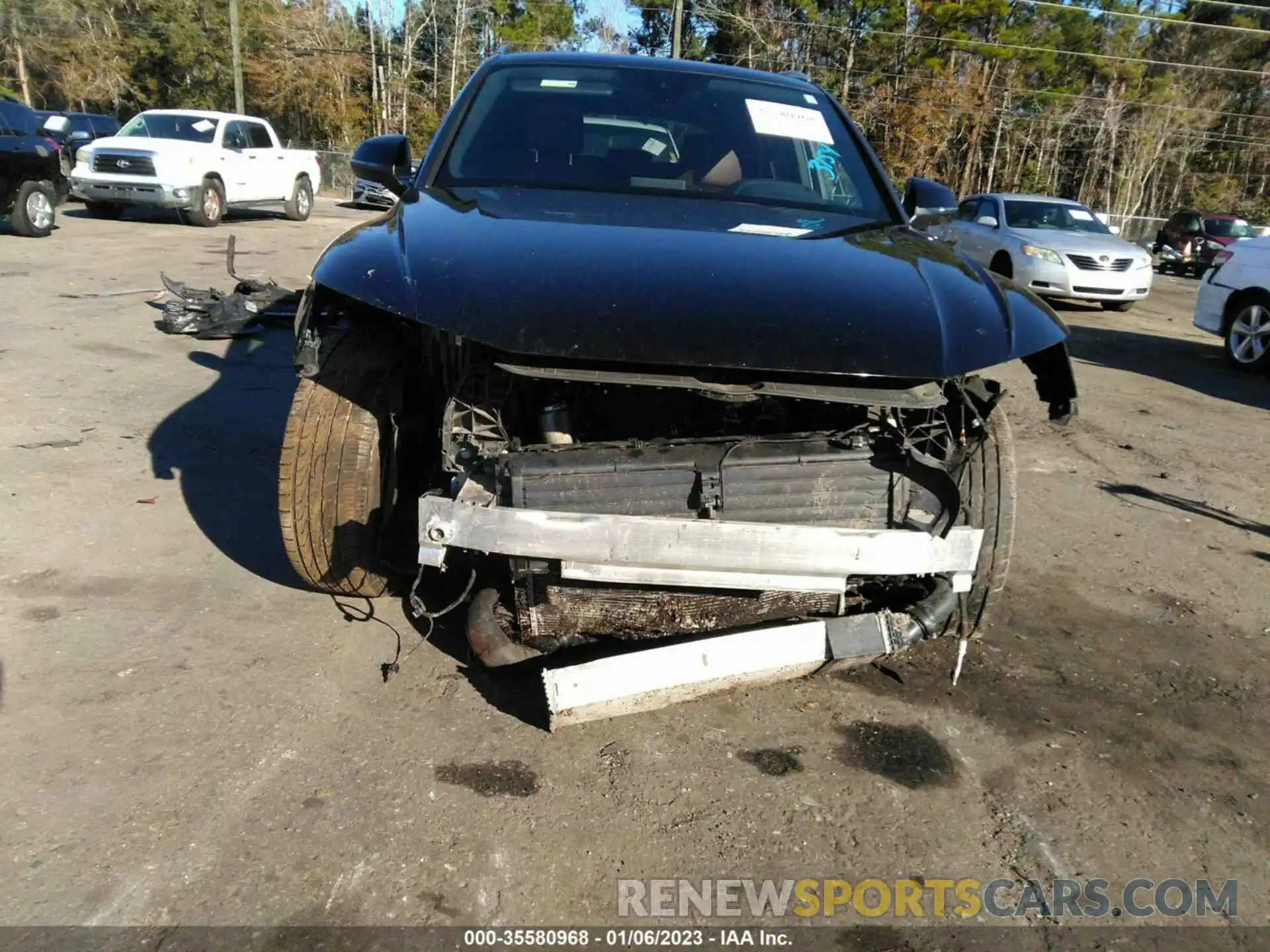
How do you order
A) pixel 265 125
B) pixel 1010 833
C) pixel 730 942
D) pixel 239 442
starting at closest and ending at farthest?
pixel 730 942, pixel 1010 833, pixel 239 442, pixel 265 125

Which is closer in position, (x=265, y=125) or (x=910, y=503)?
(x=910, y=503)

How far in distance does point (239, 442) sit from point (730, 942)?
395 centimetres

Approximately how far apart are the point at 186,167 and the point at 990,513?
15.8m

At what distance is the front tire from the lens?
8961mm

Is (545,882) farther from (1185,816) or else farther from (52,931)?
(1185,816)

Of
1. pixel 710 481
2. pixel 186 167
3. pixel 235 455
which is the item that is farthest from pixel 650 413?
pixel 186 167

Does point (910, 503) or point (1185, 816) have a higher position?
point (910, 503)

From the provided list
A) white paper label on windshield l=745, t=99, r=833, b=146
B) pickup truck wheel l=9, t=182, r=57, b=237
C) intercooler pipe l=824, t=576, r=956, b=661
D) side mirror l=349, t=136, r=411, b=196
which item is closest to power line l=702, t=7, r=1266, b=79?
pickup truck wheel l=9, t=182, r=57, b=237

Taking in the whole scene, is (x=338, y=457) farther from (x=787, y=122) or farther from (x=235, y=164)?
(x=235, y=164)

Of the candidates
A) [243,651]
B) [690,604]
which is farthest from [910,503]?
[243,651]

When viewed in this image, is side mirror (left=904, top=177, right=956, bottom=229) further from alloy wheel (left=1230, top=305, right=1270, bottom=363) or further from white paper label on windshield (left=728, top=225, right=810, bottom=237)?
alloy wheel (left=1230, top=305, right=1270, bottom=363)

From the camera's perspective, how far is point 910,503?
2793 mm

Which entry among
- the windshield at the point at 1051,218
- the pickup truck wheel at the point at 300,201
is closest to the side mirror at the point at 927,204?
the windshield at the point at 1051,218

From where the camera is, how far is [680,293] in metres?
2.45
